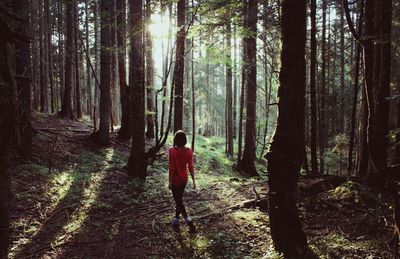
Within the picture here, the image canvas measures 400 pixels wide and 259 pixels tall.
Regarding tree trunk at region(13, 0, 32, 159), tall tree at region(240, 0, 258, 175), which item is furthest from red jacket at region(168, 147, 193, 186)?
tall tree at region(240, 0, 258, 175)

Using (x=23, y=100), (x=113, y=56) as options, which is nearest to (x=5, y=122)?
(x=23, y=100)

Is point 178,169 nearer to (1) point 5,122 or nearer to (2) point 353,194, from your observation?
(2) point 353,194

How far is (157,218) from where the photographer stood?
830 centimetres

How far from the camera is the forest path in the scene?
21.0ft

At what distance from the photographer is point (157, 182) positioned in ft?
40.0

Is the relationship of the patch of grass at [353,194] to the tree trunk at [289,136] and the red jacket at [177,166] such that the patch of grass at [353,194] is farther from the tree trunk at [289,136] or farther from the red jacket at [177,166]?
the red jacket at [177,166]

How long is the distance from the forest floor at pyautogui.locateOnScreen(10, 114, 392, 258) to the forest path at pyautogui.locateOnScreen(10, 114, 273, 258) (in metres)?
0.02

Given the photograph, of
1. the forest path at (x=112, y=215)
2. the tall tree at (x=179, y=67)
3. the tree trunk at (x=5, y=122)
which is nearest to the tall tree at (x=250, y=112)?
the tall tree at (x=179, y=67)

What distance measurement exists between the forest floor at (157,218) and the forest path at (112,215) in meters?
0.02

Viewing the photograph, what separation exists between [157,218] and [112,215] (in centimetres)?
119

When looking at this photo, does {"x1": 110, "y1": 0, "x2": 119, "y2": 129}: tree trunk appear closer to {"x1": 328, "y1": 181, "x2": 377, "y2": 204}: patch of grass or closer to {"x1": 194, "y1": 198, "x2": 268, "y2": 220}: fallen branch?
{"x1": 194, "y1": 198, "x2": 268, "y2": 220}: fallen branch

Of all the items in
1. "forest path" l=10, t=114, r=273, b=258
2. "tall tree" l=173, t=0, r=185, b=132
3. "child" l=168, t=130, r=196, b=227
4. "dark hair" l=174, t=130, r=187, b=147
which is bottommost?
"forest path" l=10, t=114, r=273, b=258

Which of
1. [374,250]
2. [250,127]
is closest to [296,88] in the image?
[374,250]

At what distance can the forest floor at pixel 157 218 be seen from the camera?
6.17 meters
